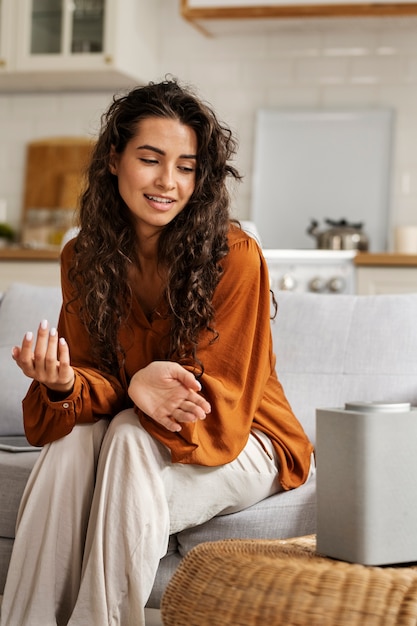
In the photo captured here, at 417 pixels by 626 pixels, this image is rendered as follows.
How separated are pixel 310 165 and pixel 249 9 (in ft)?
2.78

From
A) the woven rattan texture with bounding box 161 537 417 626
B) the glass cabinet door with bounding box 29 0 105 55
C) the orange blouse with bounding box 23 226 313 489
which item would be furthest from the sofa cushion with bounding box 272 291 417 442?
the glass cabinet door with bounding box 29 0 105 55

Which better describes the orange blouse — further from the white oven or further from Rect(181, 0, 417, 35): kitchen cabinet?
Rect(181, 0, 417, 35): kitchen cabinet

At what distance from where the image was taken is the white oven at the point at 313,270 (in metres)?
4.41

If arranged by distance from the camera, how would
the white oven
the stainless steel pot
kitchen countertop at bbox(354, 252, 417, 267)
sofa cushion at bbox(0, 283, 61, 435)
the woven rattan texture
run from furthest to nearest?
the stainless steel pot < the white oven < kitchen countertop at bbox(354, 252, 417, 267) < sofa cushion at bbox(0, 283, 61, 435) < the woven rattan texture

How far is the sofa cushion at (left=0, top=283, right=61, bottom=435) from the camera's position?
8.89ft

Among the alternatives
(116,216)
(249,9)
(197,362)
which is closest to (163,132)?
(116,216)

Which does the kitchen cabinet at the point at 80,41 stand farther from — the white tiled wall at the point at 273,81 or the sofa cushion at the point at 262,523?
the sofa cushion at the point at 262,523

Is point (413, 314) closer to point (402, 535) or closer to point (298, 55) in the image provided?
point (402, 535)

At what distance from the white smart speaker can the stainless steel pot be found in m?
3.17

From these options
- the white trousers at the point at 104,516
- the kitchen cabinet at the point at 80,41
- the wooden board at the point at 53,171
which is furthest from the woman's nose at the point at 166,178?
the wooden board at the point at 53,171

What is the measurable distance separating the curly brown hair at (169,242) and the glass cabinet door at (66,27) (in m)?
2.95

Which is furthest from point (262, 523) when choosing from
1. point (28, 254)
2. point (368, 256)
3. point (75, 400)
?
point (28, 254)

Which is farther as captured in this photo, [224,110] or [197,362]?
[224,110]

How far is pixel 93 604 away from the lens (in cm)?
183
